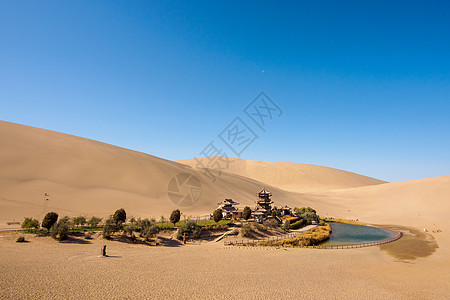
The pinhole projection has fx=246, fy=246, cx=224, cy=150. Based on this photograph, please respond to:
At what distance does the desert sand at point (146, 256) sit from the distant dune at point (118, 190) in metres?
0.26

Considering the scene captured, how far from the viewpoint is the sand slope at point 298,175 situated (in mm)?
142750

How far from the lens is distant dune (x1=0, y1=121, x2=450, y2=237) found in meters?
42.7

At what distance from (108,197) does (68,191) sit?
701cm

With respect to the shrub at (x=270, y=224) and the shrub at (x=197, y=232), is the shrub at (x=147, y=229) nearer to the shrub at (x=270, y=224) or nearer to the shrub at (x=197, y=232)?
the shrub at (x=197, y=232)

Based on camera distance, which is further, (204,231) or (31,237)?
(204,231)

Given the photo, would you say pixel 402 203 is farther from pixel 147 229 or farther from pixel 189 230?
pixel 147 229

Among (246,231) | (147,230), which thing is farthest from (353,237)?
(147,230)

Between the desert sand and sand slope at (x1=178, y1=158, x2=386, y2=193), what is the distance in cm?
7371

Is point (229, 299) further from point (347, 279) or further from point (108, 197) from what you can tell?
point (108, 197)

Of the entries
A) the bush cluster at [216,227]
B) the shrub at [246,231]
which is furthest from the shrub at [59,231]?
the shrub at [246,231]

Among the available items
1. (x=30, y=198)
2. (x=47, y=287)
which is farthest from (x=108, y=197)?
(x=47, y=287)

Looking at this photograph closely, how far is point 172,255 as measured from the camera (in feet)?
78.1

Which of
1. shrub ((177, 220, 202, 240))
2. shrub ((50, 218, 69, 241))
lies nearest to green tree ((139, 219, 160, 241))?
shrub ((177, 220, 202, 240))

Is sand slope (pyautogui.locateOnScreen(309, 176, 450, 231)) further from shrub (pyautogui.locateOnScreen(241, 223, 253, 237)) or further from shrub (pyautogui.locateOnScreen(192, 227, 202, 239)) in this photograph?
shrub (pyautogui.locateOnScreen(192, 227, 202, 239))
